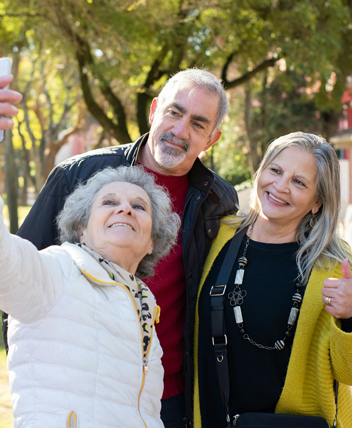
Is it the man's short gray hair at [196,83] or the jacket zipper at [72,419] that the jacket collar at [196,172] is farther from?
the jacket zipper at [72,419]

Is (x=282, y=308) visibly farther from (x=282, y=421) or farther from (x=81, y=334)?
(x=81, y=334)

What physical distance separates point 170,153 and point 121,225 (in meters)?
0.96

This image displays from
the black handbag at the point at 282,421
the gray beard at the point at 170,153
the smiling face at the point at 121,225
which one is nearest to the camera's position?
the smiling face at the point at 121,225

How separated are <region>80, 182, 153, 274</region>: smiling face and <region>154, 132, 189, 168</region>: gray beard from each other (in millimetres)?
634

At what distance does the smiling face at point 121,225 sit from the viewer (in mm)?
2158

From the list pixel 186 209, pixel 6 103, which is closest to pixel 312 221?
pixel 186 209

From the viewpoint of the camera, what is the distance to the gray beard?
3.02 meters

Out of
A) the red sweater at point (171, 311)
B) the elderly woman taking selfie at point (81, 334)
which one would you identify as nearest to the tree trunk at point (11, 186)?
the red sweater at point (171, 311)

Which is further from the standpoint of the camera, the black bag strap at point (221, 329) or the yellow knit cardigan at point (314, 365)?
the black bag strap at point (221, 329)

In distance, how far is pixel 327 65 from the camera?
10734mm

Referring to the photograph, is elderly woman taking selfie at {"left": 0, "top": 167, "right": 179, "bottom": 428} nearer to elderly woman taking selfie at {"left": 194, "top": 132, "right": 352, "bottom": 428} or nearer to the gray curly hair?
the gray curly hair

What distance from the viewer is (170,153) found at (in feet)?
9.96

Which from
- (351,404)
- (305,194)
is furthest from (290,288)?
(351,404)

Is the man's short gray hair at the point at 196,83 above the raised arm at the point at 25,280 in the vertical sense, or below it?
above
